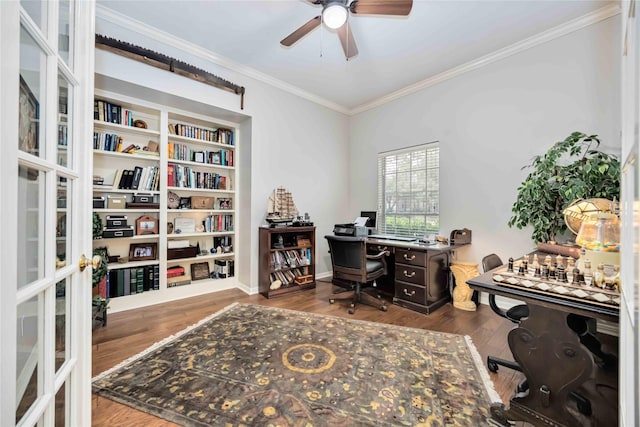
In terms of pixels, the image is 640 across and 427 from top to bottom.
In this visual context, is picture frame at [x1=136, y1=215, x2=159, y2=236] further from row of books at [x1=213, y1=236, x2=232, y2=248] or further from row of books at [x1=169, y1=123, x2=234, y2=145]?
row of books at [x1=169, y1=123, x2=234, y2=145]

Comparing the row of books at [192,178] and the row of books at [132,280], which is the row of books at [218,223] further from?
the row of books at [132,280]

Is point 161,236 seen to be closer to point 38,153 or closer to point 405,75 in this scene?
point 38,153

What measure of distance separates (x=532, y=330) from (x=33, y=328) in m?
1.99

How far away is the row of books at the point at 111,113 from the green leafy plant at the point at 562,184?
13.8 feet

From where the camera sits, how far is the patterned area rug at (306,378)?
4.59 ft

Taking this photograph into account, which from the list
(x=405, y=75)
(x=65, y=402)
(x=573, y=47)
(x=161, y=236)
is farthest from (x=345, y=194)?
(x=65, y=402)

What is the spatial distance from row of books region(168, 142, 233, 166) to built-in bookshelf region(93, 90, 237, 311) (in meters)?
0.01

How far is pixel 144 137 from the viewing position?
3.12 m

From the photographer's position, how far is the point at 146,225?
3006 mm

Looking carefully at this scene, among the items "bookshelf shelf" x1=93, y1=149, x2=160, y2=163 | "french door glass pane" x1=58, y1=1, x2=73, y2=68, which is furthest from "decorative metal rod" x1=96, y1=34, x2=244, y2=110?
"french door glass pane" x1=58, y1=1, x2=73, y2=68

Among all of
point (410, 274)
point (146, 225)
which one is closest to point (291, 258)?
point (410, 274)

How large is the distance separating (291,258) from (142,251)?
70.7 inches

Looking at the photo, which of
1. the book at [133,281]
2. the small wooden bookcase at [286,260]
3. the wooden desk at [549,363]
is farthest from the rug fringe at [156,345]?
the wooden desk at [549,363]

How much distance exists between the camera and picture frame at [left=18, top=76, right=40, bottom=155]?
24.7 inches
